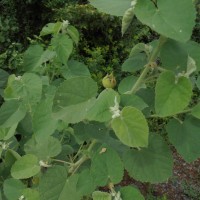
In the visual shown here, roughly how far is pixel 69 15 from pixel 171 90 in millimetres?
2784

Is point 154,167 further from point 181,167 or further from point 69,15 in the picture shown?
point 69,15

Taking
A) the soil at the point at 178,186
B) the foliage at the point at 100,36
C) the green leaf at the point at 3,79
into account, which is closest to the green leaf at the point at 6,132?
the green leaf at the point at 3,79

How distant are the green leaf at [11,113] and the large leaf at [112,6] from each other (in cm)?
58

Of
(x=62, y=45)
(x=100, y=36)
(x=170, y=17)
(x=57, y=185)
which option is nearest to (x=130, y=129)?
(x=170, y=17)

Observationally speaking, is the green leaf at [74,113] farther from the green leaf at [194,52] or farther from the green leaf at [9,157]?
the green leaf at [9,157]

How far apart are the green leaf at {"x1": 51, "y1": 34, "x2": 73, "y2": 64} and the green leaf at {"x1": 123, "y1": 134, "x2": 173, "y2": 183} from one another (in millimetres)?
640

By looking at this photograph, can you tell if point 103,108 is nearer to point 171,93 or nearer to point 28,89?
point 171,93

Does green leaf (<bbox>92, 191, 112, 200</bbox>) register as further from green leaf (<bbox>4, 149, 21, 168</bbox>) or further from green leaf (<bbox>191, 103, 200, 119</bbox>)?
green leaf (<bbox>4, 149, 21, 168</bbox>)

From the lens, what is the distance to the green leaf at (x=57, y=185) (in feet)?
3.69

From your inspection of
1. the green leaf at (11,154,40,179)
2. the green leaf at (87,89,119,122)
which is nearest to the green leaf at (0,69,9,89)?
the green leaf at (11,154,40,179)

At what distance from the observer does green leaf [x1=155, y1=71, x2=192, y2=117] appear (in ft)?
2.89

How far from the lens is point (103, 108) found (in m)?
0.92

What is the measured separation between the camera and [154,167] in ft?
3.39

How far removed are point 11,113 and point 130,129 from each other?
603 millimetres
